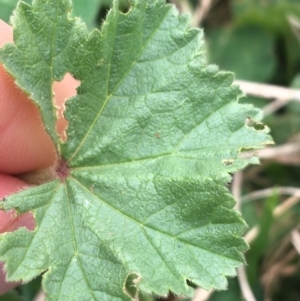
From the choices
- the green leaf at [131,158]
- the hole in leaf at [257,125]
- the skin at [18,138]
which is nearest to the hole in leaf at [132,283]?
the green leaf at [131,158]

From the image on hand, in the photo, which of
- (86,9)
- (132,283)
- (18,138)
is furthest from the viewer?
(86,9)

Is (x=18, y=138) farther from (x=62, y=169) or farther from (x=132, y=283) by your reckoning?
(x=132, y=283)

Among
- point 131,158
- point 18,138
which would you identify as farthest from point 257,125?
point 18,138

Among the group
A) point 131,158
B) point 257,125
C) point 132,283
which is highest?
point 257,125

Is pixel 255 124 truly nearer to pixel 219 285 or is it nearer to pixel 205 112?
pixel 205 112

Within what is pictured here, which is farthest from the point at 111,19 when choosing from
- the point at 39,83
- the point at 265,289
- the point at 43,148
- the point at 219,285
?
the point at 265,289

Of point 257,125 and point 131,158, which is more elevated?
point 257,125

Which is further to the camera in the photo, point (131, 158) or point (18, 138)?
point (18, 138)
